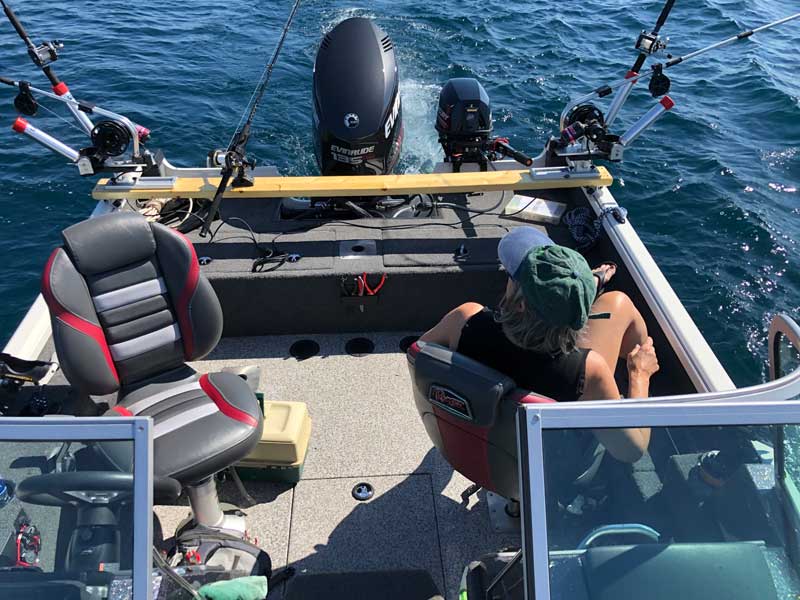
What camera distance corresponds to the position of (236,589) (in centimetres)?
208

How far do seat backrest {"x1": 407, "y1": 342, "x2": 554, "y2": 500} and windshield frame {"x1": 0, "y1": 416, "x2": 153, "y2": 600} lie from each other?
0.86 metres

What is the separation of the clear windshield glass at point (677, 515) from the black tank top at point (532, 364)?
22.0 inches

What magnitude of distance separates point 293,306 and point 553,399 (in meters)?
2.11

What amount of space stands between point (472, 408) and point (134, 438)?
94cm

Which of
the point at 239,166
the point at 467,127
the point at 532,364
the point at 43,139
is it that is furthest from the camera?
the point at 467,127

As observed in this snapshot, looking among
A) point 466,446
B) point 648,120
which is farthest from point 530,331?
A: point 648,120

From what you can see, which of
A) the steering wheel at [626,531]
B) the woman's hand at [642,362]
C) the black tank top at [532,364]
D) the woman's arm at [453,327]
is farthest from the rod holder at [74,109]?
the steering wheel at [626,531]

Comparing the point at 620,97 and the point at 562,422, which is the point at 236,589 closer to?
the point at 562,422

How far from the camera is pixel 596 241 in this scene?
12.8 feet

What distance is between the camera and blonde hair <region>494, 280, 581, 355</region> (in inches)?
73.3

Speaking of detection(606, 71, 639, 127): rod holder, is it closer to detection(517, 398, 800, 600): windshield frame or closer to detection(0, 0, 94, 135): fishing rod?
detection(517, 398, 800, 600): windshield frame

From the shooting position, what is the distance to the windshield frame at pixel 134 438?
4.53 feet

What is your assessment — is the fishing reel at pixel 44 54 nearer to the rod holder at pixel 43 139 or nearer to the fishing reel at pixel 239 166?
the rod holder at pixel 43 139

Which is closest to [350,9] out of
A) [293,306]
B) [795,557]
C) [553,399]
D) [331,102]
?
[331,102]
